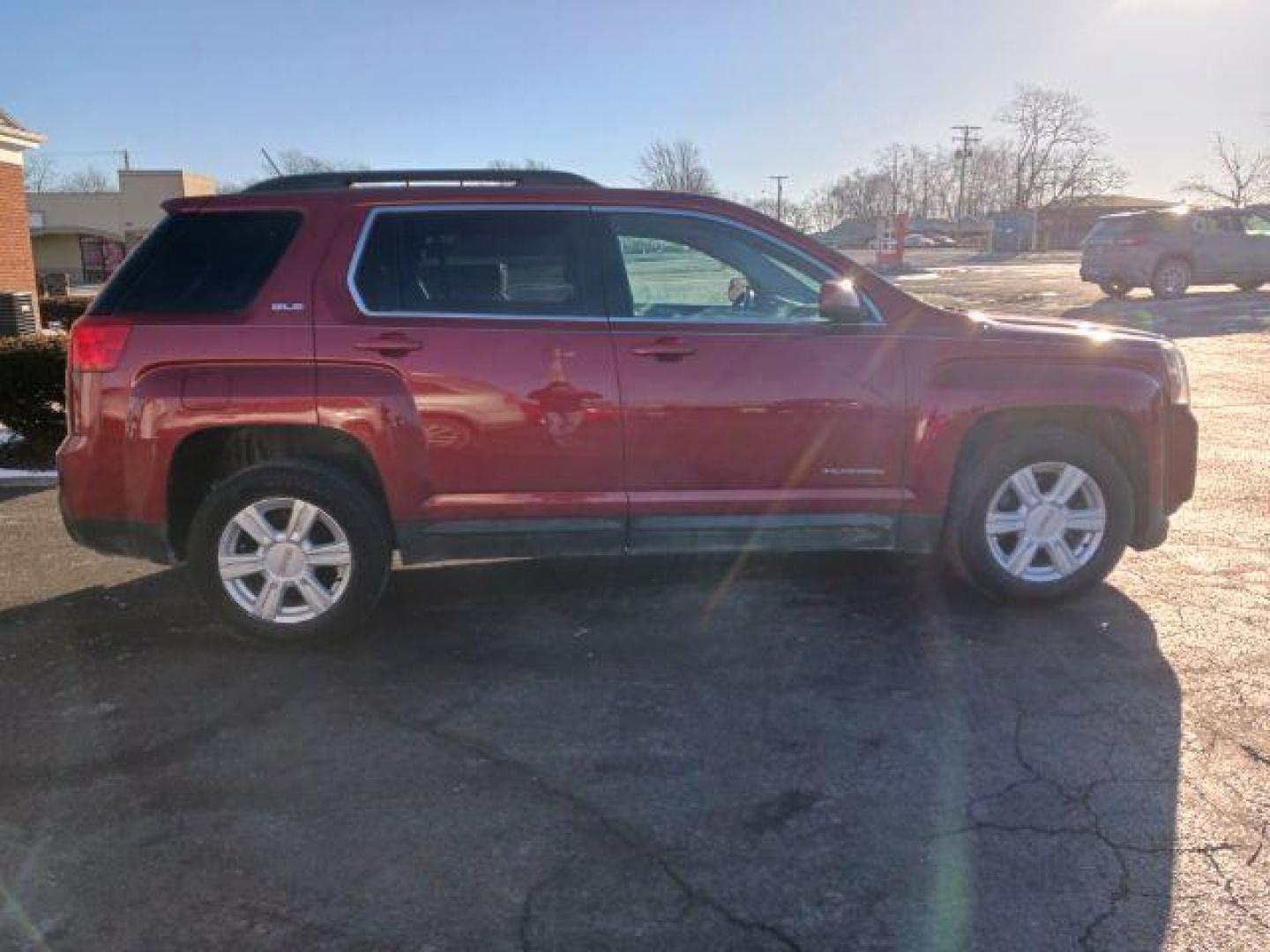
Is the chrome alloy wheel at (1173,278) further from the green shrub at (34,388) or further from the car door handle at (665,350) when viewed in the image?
the green shrub at (34,388)

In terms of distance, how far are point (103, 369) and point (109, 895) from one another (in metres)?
2.28

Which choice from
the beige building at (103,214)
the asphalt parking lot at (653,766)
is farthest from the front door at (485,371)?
the beige building at (103,214)

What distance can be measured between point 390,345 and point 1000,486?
273 cm

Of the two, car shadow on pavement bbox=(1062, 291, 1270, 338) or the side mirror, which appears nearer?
the side mirror

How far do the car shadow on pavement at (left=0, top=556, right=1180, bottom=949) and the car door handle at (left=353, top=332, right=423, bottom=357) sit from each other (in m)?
1.26

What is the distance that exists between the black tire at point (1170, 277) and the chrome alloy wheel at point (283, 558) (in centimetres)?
2073

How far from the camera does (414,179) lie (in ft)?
14.6

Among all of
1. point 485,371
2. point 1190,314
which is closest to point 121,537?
point 485,371

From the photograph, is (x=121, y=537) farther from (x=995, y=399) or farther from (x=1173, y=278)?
(x=1173, y=278)

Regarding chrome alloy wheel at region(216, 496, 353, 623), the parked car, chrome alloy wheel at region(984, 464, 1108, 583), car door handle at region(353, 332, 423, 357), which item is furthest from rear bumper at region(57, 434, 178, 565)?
the parked car

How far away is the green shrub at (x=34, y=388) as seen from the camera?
26.6ft

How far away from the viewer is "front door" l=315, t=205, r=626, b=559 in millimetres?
4172

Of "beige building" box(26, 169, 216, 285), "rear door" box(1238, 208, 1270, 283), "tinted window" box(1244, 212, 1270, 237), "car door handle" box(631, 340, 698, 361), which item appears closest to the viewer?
"car door handle" box(631, 340, 698, 361)

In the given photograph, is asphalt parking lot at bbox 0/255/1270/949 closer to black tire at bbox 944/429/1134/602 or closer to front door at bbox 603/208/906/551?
black tire at bbox 944/429/1134/602
